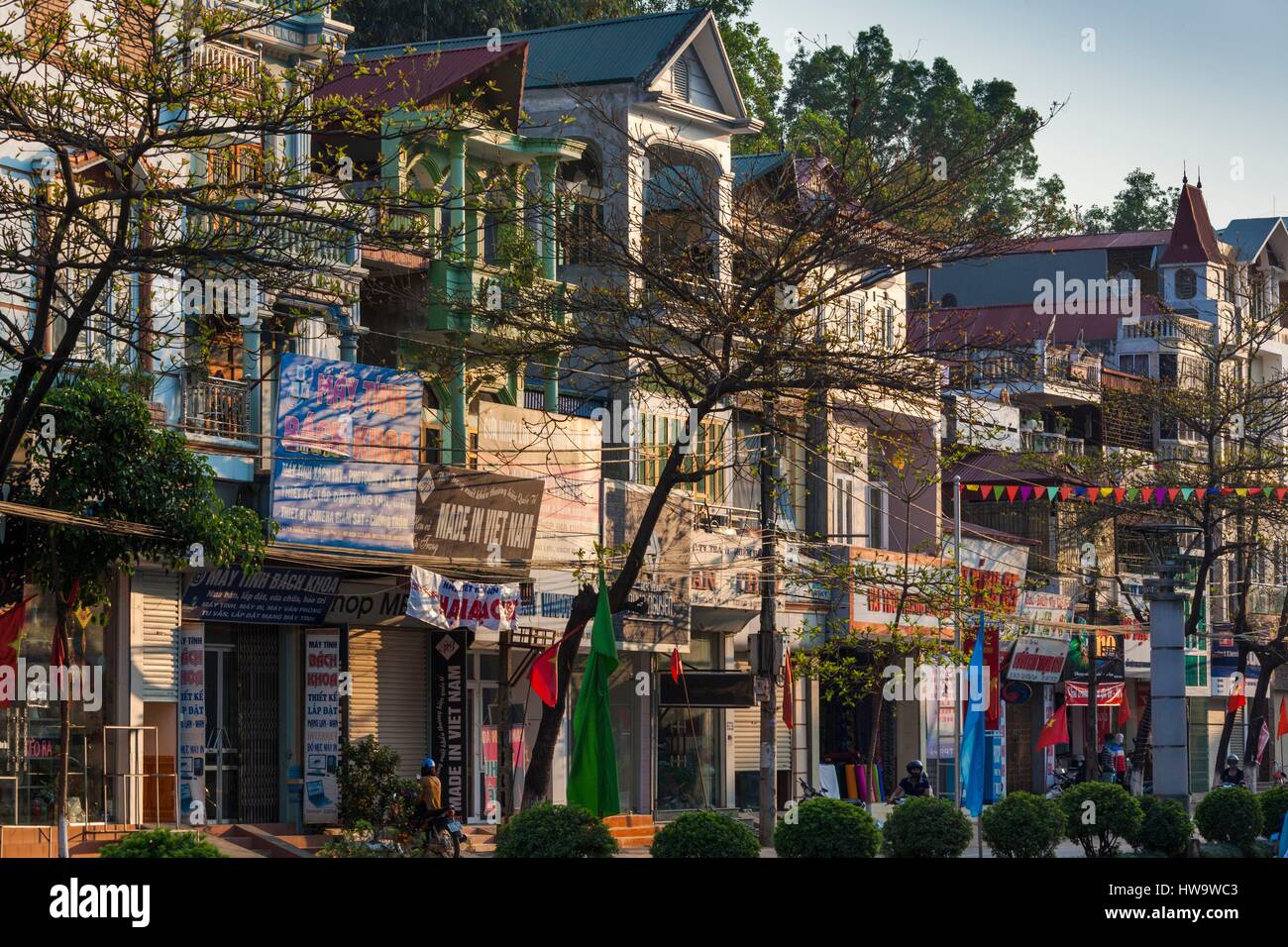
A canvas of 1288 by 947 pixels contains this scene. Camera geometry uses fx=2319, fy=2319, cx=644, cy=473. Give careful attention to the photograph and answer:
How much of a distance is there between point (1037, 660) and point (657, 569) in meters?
18.4

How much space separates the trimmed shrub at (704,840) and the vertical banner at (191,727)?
9016mm

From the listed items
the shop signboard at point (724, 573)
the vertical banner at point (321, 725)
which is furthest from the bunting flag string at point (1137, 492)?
the vertical banner at point (321, 725)

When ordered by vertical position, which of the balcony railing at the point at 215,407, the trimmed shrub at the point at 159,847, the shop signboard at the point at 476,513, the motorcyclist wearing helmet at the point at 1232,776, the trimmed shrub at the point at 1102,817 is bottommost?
the motorcyclist wearing helmet at the point at 1232,776

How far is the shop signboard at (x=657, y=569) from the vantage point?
120ft

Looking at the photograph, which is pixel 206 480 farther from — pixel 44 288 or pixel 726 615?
pixel 726 615

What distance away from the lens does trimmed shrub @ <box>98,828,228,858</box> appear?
1738 cm

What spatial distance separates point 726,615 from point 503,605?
9671 mm

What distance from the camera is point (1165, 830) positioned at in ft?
91.2

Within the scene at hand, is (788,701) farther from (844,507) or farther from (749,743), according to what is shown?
(844,507)

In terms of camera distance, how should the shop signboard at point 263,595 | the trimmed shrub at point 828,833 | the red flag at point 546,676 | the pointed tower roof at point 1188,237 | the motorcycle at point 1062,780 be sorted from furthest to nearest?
1. the pointed tower roof at point 1188,237
2. the motorcycle at point 1062,780
3. the shop signboard at point 263,595
4. the red flag at point 546,676
5. the trimmed shrub at point 828,833

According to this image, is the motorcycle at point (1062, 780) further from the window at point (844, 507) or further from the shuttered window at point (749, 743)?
the shuttered window at point (749, 743)

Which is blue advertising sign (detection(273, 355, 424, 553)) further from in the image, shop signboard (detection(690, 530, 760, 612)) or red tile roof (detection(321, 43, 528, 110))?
shop signboard (detection(690, 530, 760, 612))

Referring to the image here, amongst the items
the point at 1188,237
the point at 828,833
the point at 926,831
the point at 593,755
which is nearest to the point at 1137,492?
the point at 926,831

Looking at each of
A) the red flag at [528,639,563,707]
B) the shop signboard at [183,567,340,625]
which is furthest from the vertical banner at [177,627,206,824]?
the red flag at [528,639,563,707]
